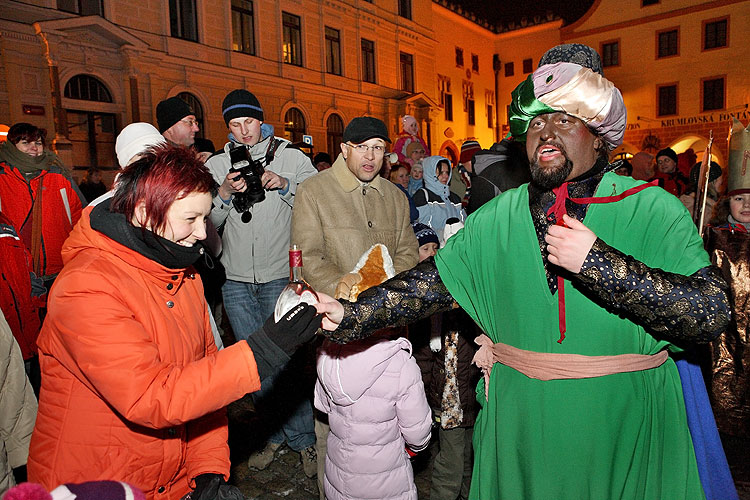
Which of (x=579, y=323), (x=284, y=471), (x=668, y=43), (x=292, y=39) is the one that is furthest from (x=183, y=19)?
(x=668, y=43)

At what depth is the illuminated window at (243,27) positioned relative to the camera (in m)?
19.5

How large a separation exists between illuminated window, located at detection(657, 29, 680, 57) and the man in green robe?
3309cm

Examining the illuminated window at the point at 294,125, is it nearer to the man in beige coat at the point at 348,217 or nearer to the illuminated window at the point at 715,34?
the man in beige coat at the point at 348,217

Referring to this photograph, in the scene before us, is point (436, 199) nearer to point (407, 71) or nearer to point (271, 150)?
point (271, 150)

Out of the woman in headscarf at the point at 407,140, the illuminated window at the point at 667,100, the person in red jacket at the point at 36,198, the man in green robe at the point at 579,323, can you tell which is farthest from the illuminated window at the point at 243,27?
the illuminated window at the point at 667,100

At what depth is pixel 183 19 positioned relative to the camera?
1795cm

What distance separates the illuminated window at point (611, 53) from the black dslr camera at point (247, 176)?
105 feet

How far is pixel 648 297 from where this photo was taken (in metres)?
1.58

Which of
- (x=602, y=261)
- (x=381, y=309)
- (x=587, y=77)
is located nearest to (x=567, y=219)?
(x=602, y=261)

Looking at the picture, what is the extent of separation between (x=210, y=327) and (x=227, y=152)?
215cm

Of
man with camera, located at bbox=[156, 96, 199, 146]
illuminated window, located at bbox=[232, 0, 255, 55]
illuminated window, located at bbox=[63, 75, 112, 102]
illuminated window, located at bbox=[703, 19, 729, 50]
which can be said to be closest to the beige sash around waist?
man with camera, located at bbox=[156, 96, 199, 146]

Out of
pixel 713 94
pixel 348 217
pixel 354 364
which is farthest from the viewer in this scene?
pixel 713 94

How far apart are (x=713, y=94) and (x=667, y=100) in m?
2.17

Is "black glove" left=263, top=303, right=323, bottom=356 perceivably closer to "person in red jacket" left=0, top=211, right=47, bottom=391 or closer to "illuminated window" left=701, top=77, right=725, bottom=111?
"person in red jacket" left=0, top=211, right=47, bottom=391
